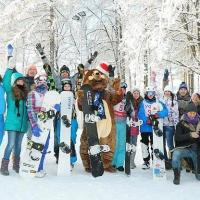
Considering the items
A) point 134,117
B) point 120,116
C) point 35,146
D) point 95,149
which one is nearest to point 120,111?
point 120,116

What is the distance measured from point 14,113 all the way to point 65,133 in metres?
0.96

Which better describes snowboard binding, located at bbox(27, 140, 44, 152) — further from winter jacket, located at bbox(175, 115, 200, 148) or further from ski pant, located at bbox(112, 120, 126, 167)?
winter jacket, located at bbox(175, 115, 200, 148)

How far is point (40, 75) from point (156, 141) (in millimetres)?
2427

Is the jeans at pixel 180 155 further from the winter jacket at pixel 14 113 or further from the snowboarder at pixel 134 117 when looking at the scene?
the winter jacket at pixel 14 113

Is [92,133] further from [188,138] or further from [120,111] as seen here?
[188,138]

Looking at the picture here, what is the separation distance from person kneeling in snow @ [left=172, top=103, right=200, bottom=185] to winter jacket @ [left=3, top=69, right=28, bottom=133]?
2661mm

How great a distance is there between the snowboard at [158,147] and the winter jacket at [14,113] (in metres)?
2.31

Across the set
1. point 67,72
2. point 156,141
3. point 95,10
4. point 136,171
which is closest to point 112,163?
point 136,171

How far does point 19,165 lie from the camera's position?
721 centimetres

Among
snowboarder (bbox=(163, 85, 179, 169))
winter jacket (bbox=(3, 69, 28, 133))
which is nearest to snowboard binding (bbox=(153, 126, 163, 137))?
snowboarder (bbox=(163, 85, 179, 169))

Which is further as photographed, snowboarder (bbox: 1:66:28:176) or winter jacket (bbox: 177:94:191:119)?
winter jacket (bbox: 177:94:191:119)

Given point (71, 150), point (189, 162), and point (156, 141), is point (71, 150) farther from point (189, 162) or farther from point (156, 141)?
point (189, 162)

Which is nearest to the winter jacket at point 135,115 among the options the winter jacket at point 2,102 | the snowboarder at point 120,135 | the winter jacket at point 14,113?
the snowboarder at point 120,135

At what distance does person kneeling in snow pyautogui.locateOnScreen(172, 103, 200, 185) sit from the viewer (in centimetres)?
698
